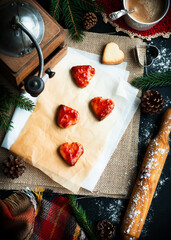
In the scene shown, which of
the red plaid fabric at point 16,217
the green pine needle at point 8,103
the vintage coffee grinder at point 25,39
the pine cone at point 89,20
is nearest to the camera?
the vintage coffee grinder at point 25,39

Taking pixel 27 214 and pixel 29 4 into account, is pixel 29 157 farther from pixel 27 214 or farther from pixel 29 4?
pixel 29 4

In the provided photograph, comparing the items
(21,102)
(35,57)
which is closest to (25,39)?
(35,57)

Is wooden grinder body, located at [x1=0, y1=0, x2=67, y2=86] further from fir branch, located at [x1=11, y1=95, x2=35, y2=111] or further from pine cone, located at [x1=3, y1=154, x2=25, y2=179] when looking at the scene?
pine cone, located at [x1=3, y1=154, x2=25, y2=179]

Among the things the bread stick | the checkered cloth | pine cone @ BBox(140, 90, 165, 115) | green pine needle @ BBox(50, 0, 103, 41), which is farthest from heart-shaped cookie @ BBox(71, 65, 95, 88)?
the checkered cloth

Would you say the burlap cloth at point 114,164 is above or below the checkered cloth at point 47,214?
above

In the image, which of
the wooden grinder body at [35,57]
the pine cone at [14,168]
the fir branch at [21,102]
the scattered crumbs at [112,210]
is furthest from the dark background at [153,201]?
the fir branch at [21,102]

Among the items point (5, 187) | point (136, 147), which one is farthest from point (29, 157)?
point (136, 147)

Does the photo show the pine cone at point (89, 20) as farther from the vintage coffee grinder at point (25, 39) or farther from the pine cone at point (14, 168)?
the pine cone at point (14, 168)
